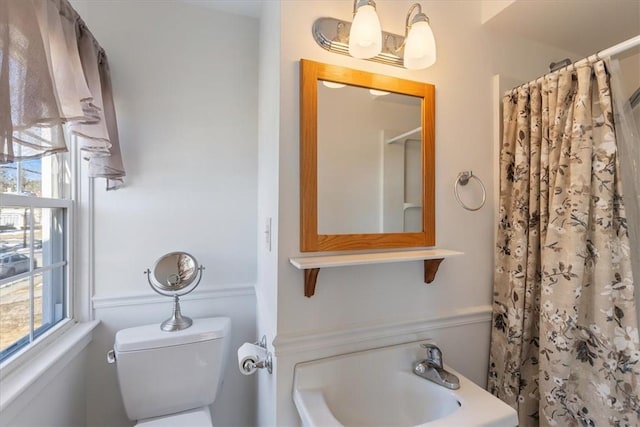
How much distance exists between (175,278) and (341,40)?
1.25 m

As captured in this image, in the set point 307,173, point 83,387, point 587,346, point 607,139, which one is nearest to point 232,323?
point 83,387

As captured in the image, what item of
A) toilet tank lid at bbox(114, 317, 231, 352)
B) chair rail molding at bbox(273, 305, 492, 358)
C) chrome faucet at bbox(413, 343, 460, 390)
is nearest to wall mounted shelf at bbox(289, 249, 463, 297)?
chair rail molding at bbox(273, 305, 492, 358)

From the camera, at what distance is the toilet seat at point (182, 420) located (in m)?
1.21

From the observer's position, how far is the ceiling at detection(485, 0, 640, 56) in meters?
1.14

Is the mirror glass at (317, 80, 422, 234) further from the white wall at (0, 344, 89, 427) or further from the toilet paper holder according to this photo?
the white wall at (0, 344, 89, 427)

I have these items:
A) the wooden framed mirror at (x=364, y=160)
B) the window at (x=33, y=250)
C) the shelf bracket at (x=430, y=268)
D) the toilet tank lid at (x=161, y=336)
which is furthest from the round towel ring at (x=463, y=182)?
the window at (x=33, y=250)

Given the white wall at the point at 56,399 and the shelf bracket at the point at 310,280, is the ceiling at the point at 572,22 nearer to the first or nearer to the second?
the shelf bracket at the point at 310,280

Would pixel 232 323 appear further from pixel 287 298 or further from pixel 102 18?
pixel 102 18

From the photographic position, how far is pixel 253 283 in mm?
1580

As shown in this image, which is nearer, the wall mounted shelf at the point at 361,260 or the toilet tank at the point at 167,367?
the wall mounted shelf at the point at 361,260

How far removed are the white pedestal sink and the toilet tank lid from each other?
1.77 feet

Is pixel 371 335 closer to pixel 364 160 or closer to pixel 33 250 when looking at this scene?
pixel 364 160

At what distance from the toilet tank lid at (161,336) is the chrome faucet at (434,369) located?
879 millimetres

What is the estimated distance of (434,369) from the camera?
1.04m
